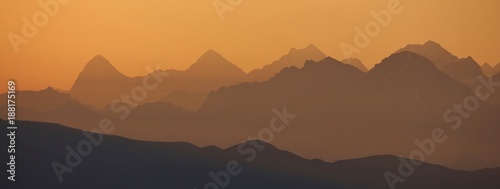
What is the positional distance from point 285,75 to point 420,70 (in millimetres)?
829

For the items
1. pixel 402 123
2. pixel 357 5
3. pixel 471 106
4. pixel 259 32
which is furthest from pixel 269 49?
pixel 471 106

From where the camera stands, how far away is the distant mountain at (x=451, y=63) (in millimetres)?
3244

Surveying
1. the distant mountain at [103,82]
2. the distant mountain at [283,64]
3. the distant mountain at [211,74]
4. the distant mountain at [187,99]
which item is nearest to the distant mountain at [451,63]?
the distant mountain at [283,64]

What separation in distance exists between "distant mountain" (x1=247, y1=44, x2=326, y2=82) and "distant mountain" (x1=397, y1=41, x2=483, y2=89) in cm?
60

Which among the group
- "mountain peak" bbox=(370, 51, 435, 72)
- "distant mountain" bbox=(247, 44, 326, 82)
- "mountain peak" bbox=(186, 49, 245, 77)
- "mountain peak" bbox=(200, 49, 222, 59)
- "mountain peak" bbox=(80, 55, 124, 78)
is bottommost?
"mountain peak" bbox=(370, 51, 435, 72)

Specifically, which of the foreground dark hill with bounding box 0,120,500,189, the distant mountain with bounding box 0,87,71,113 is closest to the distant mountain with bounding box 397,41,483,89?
the foreground dark hill with bounding box 0,120,500,189

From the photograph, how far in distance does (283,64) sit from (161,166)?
926 millimetres

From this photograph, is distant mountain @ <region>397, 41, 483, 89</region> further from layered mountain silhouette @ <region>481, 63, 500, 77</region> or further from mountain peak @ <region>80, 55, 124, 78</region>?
mountain peak @ <region>80, 55, 124, 78</region>

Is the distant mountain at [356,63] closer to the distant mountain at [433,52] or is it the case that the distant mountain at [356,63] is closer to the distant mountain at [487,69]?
the distant mountain at [433,52]

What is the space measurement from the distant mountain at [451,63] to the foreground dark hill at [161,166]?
729mm

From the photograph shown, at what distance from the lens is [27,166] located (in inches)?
120

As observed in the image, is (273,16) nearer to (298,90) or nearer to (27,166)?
(298,90)

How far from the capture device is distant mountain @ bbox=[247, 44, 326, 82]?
3148mm

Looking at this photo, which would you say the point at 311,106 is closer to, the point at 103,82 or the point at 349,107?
the point at 349,107
